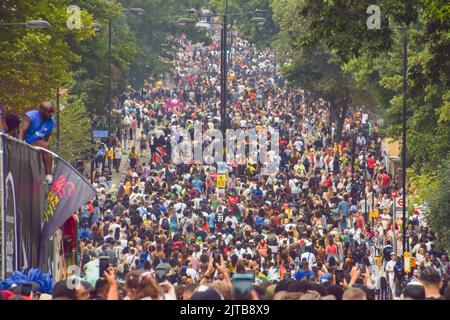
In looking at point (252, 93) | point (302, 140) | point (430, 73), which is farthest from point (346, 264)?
point (252, 93)

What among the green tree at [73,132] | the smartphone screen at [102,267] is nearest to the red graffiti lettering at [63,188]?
the smartphone screen at [102,267]

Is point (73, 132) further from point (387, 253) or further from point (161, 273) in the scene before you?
point (161, 273)

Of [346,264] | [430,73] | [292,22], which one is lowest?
[346,264]

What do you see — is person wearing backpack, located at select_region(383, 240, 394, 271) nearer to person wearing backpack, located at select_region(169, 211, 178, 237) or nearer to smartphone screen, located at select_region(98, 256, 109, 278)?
person wearing backpack, located at select_region(169, 211, 178, 237)

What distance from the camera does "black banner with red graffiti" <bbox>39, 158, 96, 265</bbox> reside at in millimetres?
15711

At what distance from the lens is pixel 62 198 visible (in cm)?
1570

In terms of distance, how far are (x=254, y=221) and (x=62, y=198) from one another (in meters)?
27.0

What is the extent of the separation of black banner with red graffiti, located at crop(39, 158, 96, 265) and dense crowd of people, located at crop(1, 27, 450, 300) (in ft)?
4.21

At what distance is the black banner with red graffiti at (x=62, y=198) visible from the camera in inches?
619

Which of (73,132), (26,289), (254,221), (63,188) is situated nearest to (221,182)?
(73,132)

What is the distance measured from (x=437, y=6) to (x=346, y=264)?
6.05m

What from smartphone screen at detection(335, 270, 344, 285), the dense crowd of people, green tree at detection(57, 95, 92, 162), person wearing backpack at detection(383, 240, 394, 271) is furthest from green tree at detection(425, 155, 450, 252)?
green tree at detection(57, 95, 92, 162)
